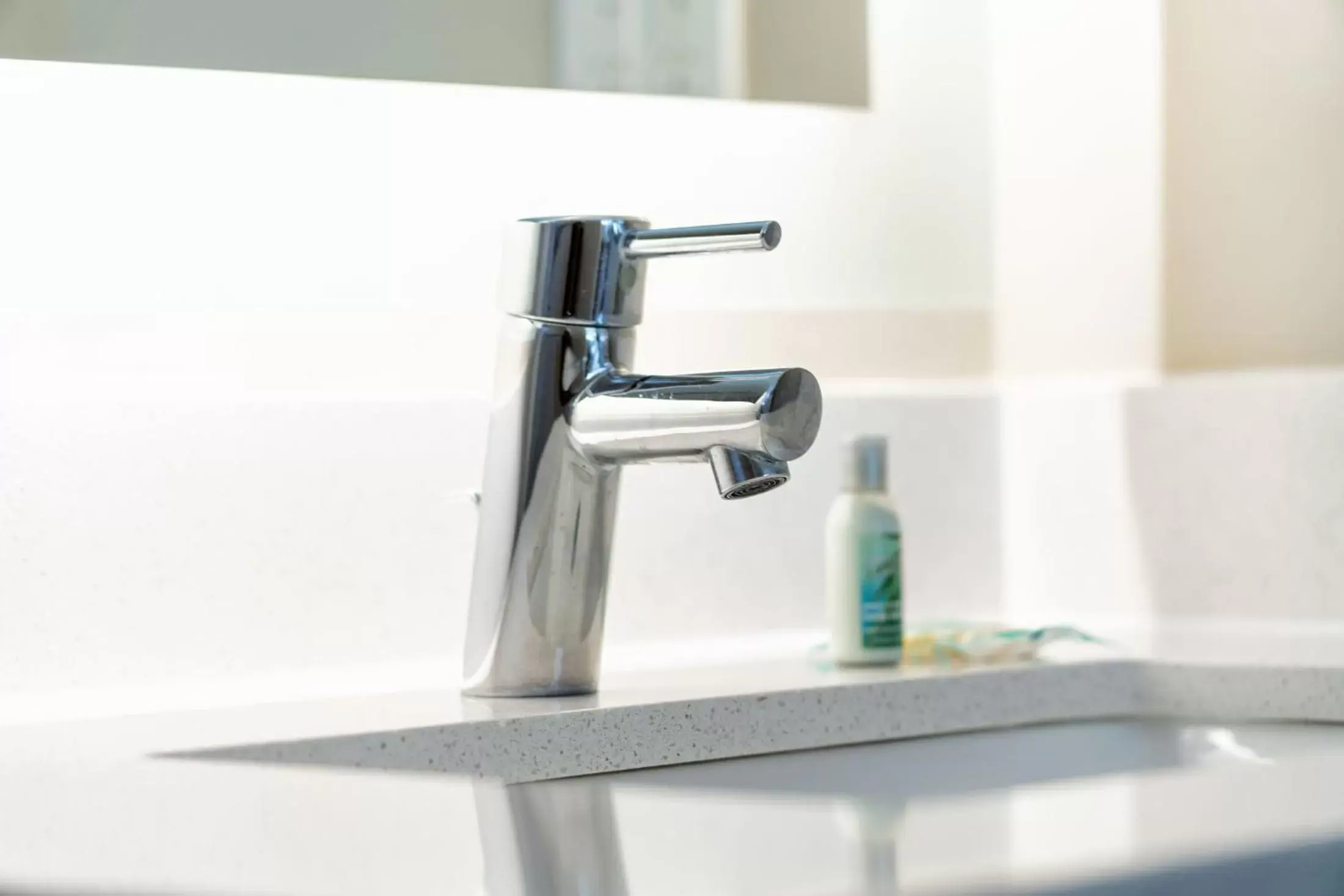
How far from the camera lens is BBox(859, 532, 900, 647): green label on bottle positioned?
101 cm

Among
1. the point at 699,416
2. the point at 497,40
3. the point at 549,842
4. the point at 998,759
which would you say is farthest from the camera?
the point at 497,40

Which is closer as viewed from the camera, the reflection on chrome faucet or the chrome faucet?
the reflection on chrome faucet

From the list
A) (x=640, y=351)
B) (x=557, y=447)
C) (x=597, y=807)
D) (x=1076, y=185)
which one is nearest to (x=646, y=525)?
(x=640, y=351)

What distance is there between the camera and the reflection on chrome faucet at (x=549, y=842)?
442mm

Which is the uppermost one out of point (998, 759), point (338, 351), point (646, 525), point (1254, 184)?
point (1254, 184)

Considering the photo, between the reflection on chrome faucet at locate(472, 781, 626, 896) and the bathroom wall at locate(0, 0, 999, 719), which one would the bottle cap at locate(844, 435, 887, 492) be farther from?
the reflection on chrome faucet at locate(472, 781, 626, 896)

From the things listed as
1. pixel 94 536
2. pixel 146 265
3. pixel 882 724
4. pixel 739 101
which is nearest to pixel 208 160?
pixel 146 265

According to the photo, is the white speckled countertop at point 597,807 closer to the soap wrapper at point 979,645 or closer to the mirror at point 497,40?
the soap wrapper at point 979,645

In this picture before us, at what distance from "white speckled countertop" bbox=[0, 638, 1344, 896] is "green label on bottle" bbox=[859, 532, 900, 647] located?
0.15ft

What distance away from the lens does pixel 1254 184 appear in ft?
3.76

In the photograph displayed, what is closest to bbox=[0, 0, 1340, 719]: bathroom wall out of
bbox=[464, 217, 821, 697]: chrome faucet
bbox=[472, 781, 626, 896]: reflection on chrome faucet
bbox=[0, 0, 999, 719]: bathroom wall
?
bbox=[0, 0, 999, 719]: bathroom wall

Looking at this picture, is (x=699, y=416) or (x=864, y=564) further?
(x=864, y=564)

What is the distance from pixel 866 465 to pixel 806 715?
7.0 inches

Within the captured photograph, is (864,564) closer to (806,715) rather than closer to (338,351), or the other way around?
(806,715)
